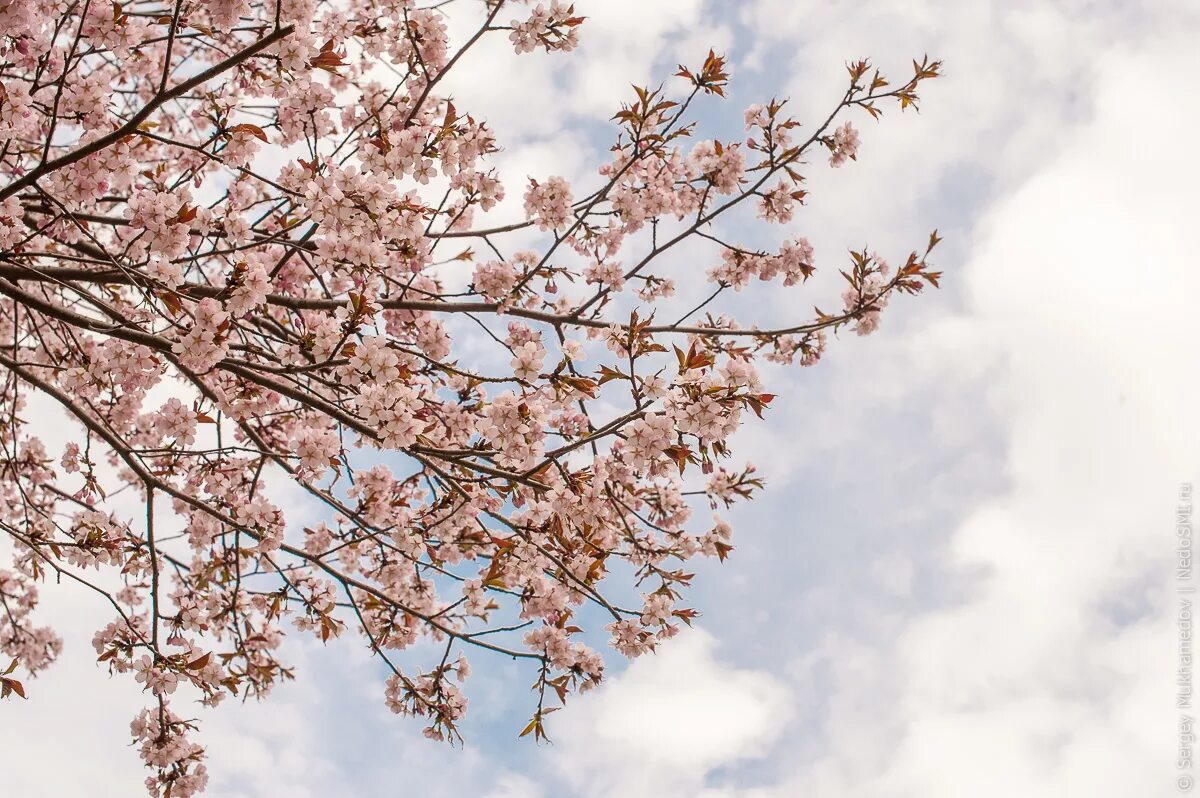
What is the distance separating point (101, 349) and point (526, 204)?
2.41 metres

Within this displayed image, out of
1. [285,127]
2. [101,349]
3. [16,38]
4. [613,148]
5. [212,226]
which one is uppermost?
[613,148]

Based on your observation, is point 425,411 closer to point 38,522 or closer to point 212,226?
point 212,226

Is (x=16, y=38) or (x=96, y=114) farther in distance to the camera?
(x=96, y=114)

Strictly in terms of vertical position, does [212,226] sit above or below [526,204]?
below

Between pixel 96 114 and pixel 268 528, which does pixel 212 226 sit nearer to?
pixel 96 114

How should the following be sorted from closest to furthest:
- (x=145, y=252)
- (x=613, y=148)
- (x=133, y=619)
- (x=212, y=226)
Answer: (x=145, y=252)
(x=212, y=226)
(x=133, y=619)
(x=613, y=148)

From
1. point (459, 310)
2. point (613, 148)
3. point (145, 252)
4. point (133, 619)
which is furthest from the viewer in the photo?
point (613, 148)

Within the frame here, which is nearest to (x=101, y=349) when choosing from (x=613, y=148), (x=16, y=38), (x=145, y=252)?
(x=145, y=252)

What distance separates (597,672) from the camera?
4617 millimetres

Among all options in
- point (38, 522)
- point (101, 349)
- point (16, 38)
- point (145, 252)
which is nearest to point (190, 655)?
point (38, 522)

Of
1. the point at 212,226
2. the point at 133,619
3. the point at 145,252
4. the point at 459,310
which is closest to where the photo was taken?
the point at 145,252

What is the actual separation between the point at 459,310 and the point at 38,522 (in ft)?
8.76

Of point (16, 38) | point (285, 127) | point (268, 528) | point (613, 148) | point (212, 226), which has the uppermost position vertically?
point (613, 148)

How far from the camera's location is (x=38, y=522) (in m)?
4.55
